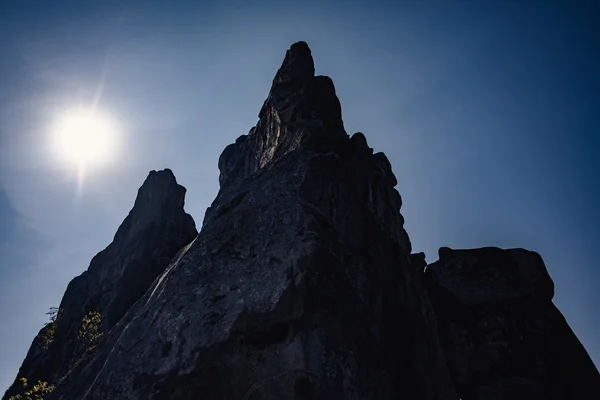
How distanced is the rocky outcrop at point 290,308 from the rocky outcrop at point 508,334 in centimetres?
767

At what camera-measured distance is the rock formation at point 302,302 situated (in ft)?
59.8

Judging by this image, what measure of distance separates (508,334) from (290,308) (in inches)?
1094

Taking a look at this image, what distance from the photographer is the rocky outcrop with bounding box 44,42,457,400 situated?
18.0 metres

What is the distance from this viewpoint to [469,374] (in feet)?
118

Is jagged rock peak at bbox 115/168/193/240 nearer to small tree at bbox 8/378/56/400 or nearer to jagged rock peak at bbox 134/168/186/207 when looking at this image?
jagged rock peak at bbox 134/168/186/207

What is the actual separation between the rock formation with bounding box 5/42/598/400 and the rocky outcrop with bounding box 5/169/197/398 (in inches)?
25.1

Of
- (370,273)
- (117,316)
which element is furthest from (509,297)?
(117,316)

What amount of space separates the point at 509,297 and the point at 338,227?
24.0 meters

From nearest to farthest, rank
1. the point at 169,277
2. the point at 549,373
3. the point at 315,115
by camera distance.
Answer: the point at 169,277, the point at 315,115, the point at 549,373

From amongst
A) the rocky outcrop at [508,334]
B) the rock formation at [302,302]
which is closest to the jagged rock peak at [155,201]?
the rock formation at [302,302]

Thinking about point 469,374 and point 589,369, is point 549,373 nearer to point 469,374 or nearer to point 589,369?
point 589,369

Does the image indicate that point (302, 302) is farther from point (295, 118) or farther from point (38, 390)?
point (38, 390)

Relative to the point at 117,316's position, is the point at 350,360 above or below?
below

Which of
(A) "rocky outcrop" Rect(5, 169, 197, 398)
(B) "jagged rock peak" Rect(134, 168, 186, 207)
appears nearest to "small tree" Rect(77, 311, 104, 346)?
(A) "rocky outcrop" Rect(5, 169, 197, 398)
